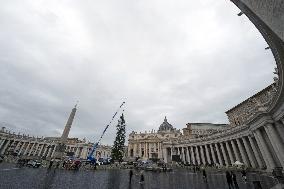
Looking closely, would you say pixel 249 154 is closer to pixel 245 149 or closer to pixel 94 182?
pixel 245 149

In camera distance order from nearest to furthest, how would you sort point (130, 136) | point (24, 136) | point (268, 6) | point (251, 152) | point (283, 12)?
point (283, 12) < point (268, 6) < point (251, 152) < point (24, 136) < point (130, 136)

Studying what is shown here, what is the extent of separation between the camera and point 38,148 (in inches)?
4240

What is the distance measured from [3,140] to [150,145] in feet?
243

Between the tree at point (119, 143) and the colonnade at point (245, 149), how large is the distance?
21.8m

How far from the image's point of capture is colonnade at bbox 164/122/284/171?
32.9 m

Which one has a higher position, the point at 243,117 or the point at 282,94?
the point at 243,117

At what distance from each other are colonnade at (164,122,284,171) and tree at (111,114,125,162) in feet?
71.5

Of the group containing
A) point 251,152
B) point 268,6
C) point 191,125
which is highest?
point 191,125

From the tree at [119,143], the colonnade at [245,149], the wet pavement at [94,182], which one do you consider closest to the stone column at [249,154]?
the colonnade at [245,149]

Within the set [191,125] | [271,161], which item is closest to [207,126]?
[191,125]

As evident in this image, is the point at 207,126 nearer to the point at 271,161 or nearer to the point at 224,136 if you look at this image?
the point at 224,136

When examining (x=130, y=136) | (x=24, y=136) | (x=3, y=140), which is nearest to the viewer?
(x=3, y=140)

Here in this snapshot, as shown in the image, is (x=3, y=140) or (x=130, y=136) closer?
(x=3, y=140)

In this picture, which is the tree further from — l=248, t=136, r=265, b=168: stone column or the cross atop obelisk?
l=248, t=136, r=265, b=168: stone column
